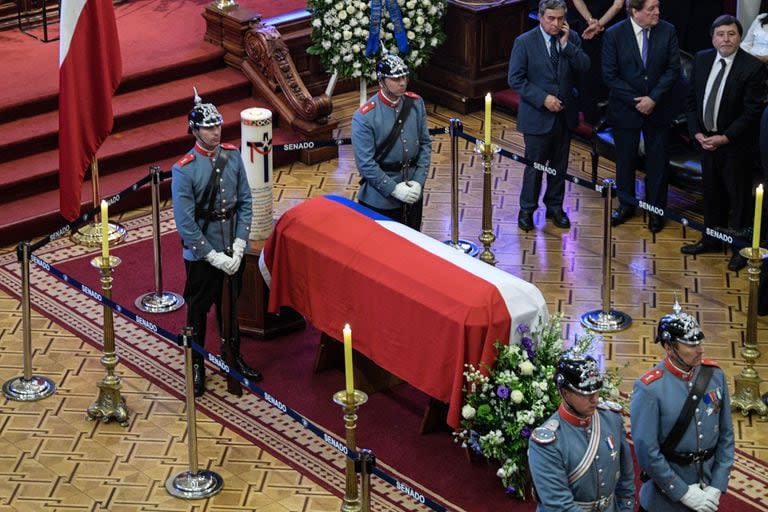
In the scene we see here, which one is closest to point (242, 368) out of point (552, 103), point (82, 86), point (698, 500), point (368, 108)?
point (368, 108)

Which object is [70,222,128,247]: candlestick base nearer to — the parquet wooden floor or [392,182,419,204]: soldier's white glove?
the parquet wooden floor

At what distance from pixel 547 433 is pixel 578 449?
16 cm

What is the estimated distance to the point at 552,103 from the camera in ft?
34.9

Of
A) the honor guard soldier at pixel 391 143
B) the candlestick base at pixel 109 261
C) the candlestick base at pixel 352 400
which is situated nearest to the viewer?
the candlestick base at pixel 352 400

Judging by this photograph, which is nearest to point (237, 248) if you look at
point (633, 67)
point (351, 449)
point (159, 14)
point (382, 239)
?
point (382, 239)

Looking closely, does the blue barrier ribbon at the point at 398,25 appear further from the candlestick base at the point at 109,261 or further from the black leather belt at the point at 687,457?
the black leather belt at the point at 687,457

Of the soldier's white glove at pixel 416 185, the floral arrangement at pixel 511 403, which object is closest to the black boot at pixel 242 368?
the soldier's white glove at pixel 416 185

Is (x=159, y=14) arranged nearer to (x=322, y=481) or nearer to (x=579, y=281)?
(x=579, y=281)

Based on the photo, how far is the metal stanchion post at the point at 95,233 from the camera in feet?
36.0

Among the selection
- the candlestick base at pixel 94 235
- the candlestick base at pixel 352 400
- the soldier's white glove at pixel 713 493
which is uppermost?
the candlestick base at pixel 352 400

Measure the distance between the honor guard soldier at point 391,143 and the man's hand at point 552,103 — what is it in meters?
1.31

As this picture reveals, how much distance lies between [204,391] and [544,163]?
3.43 meters

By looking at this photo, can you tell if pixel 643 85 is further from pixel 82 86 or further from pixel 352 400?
pixel 352 400

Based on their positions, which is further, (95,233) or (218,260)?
(95,233)
